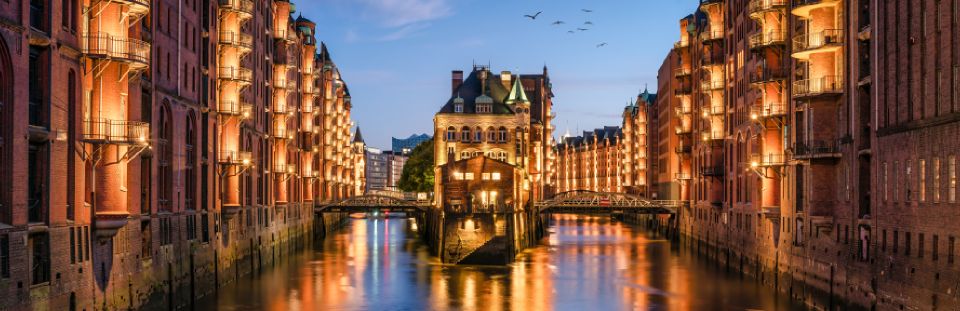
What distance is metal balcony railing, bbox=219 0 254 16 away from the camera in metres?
64.2

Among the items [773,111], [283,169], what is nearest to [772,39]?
[773,111]

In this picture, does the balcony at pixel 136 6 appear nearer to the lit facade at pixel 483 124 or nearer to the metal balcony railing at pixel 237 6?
the metal balcony railing at pixel 237 6

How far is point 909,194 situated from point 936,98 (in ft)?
13.2

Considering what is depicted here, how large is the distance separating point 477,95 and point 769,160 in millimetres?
62616

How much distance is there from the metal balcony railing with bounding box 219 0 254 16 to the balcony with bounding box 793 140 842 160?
3309 centimetres

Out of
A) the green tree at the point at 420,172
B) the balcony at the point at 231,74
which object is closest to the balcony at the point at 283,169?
the balcony at the point at 231,74

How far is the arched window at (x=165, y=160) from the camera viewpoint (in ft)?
162

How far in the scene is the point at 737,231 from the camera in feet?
252

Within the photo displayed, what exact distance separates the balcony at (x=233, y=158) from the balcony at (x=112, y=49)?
76.2 feet

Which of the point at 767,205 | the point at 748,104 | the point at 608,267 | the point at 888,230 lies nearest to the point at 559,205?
the point at 608,267

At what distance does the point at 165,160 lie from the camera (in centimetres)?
5069

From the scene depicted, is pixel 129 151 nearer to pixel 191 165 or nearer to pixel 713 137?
pixel 191 165

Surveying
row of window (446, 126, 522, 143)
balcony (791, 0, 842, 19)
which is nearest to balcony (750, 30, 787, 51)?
balcony (791, 0, 842, 19)

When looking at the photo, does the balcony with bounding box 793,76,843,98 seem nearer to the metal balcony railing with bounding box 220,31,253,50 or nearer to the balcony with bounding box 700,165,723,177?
the metal balcony railing with bounding box 220,31,253,50
